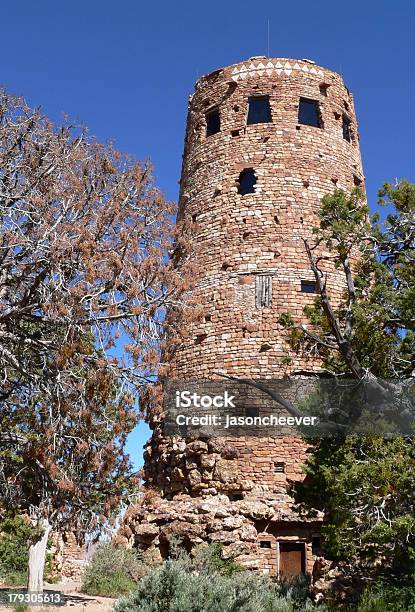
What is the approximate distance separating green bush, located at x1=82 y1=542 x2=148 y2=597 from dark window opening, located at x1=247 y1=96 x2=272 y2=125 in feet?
43.9

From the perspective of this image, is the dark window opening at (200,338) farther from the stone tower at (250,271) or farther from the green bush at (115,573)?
the green bush at (115,573)

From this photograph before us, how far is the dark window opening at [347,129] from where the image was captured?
2258cm

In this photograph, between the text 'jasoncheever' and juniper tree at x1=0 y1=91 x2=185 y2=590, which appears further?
the text 'jasoncheever'

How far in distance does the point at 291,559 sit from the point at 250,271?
25.6 ft

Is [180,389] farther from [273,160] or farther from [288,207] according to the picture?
[273,160]

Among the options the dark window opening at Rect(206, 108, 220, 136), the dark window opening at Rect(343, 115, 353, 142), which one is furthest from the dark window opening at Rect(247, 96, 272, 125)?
the dark window opening at Rect(343, 115, 353, 142)

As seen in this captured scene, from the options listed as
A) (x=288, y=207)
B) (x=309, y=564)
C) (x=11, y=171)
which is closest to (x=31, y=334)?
(x=11, y=171)

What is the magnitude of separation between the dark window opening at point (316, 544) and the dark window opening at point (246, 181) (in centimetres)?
1010

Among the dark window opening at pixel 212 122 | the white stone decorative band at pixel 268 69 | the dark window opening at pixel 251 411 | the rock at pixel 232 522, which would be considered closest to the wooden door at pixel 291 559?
the rock at pixel 232 522

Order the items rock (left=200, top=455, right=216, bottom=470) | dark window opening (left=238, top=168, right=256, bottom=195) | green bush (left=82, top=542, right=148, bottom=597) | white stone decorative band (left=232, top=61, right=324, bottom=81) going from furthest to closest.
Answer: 1. white stone decorative band (left=232, top=61, right=324, bottom=81)
2. dark window opening (left=238, top=168, right=256, bottom=195)
3. rock (left=200, top=455, right=216, bottom=470)
4. green bush (left=82, top=542, right=148, bottom=597)

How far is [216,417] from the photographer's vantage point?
18375 millimetres

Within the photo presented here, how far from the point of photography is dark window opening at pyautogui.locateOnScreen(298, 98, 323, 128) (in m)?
21.4

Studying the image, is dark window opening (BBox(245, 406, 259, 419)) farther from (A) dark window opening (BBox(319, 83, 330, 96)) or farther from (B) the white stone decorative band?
(B) the white stone decorative band

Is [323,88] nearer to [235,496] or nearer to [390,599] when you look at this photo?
[235,496]
